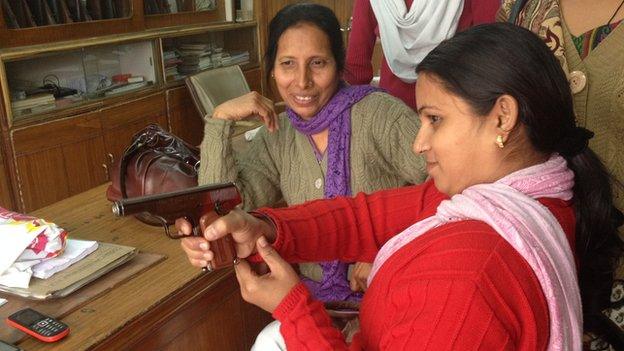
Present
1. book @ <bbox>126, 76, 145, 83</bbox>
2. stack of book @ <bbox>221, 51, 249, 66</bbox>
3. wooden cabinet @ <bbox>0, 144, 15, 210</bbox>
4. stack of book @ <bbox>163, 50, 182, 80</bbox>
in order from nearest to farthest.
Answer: wooden cabinet @ <bbox>0, 144, 15, 210</bbox> < book @ <bbox>126, 76, 145, 83</bbox> < stack of book @ <bbox>163, 50, 182, 80</bbox> < stack of book @ <bbox>221, 51, 249, 66</bbox>

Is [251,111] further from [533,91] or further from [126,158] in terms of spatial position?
[533,91]

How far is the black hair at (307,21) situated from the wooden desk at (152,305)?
59cm

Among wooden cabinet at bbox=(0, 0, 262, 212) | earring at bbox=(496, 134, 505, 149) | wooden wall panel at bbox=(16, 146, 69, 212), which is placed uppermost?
earring at bbox=(496, 134, 505, 149)

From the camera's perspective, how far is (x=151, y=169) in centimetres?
143

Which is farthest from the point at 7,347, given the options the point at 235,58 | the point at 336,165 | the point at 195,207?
the point at 235,58

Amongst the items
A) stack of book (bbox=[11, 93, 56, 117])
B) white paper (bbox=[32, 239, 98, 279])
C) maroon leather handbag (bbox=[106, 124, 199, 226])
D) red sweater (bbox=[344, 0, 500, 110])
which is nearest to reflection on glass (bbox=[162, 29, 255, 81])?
stack of book (bbox=[11, 93, 56, 117])

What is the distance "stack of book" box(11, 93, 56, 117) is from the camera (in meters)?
2.88

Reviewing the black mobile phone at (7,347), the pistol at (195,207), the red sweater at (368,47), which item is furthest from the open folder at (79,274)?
the red sweater at (368,47)

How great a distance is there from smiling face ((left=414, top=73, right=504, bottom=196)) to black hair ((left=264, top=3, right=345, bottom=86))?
660 millimetres

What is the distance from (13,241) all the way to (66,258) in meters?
0.11

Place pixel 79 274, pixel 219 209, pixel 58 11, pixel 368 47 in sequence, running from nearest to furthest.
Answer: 1. pixel 219 209
2. pixel 79 274
3. pixel 368 47
4. pixel 58 11

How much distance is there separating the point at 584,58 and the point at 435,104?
0.39 m

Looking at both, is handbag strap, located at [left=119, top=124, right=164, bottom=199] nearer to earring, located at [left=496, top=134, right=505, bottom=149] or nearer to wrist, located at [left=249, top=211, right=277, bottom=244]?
wrist, located at [left=249, top=211, right=277, bottom=244]

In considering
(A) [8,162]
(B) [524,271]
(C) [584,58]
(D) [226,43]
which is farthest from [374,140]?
(D) [226,43]
